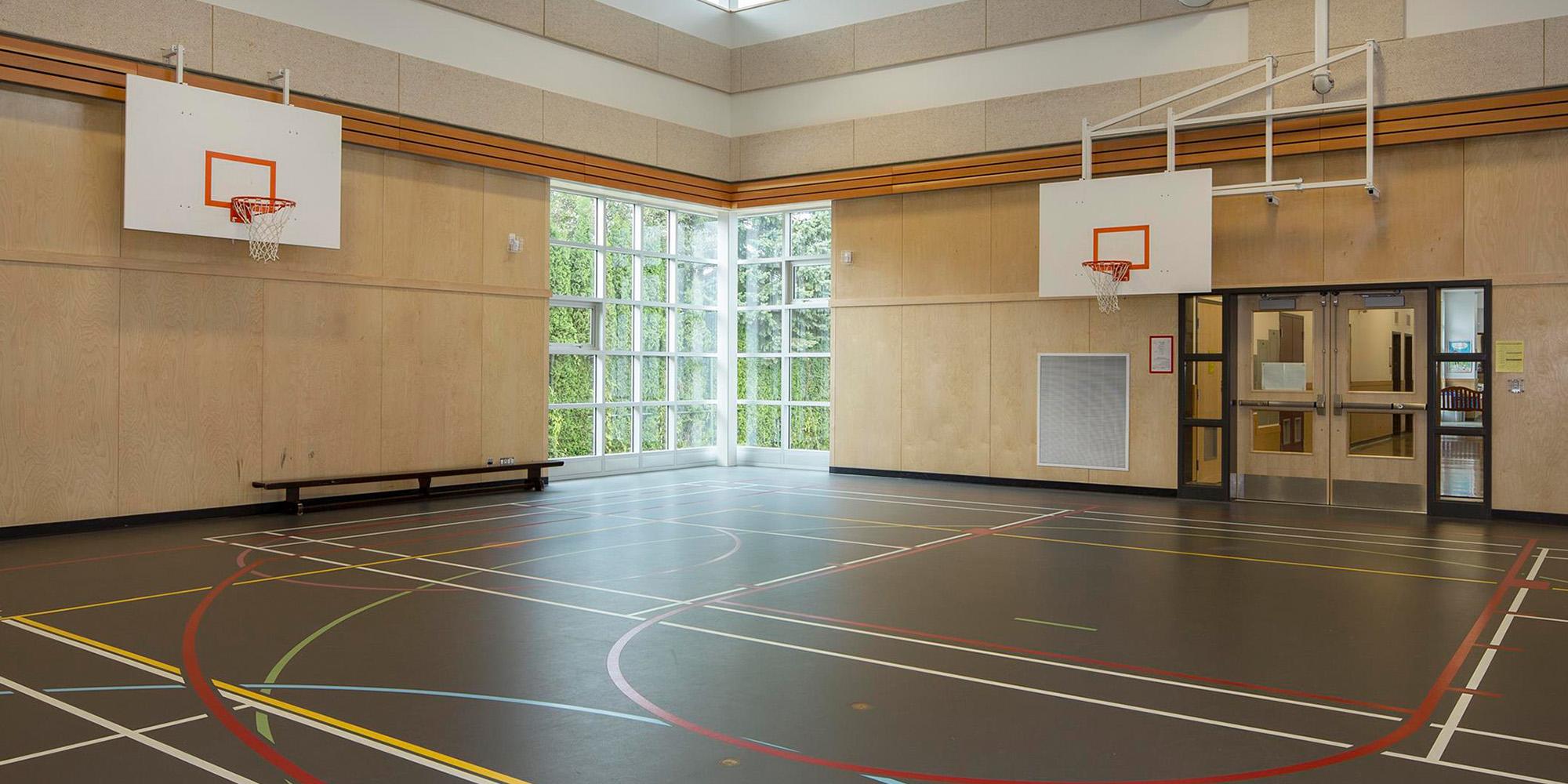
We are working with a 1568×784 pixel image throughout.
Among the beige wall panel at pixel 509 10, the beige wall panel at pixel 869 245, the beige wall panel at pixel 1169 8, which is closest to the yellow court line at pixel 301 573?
the beige wall panel at pixel 869 245

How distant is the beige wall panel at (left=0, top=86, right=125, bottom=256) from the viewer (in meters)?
10.6

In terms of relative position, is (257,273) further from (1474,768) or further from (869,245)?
(1474,768)

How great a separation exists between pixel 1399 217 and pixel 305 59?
13394 mm

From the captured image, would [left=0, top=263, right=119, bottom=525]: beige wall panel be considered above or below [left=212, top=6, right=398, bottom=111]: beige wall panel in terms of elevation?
below

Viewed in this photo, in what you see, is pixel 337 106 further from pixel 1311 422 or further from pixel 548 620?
pixel 1311 422

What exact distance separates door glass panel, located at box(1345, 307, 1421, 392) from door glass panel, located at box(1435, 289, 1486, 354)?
13.5 inches

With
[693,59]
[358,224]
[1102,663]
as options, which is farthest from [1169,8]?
[1102,663]

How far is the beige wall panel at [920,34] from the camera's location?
53.7 ft

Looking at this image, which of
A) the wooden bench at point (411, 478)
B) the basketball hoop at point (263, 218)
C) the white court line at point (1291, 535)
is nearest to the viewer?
the white court line at point (1291, 535)

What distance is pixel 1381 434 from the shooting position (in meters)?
13.5

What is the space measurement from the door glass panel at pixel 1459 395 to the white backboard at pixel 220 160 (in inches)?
528

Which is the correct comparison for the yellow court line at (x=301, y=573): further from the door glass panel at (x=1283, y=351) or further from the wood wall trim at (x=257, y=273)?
the door glass panel at (x=1283, y=351)

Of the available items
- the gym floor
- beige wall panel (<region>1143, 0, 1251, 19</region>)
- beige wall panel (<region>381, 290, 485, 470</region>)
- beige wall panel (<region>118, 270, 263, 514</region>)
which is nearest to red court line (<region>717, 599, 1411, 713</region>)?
the gym floor

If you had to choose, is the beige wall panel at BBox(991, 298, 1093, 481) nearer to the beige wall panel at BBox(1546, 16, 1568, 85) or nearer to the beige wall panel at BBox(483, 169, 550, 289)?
the beige wall panel at BBox(1546, 16, 1568, 85)
